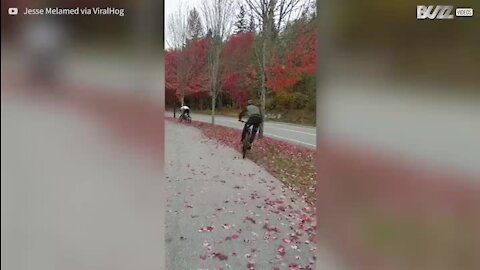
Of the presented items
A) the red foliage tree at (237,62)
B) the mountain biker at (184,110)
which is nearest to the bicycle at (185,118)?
the mountain biker at (184,110)

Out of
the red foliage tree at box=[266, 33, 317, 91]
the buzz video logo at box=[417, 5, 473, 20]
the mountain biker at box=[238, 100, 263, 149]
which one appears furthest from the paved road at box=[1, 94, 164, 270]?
the buzz video logo at box=[417, 5, 473, 20]

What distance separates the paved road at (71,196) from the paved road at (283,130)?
1.41 feet

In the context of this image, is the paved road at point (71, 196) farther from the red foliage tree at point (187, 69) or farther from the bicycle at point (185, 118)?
the red foliage tree at point (187, 69)

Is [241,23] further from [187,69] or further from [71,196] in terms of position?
[71,196]

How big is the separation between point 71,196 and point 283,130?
120 centimetres

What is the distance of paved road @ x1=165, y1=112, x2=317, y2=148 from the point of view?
2.10 m

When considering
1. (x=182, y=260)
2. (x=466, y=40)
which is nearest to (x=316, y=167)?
(x=182, y=260)

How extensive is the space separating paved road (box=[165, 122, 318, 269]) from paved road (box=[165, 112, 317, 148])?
5.8 inches

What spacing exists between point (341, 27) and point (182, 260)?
151 centimetres

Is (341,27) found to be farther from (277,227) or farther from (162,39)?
(277,227)

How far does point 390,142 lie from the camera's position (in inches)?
79.9

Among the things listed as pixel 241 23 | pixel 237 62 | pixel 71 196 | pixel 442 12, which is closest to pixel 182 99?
A: pixel 237 62

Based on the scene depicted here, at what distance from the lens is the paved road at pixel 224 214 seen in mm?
2080

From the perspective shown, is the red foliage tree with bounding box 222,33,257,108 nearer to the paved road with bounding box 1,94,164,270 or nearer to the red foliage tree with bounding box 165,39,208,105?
the red foliage tree with bounding box 165,39,208,105
